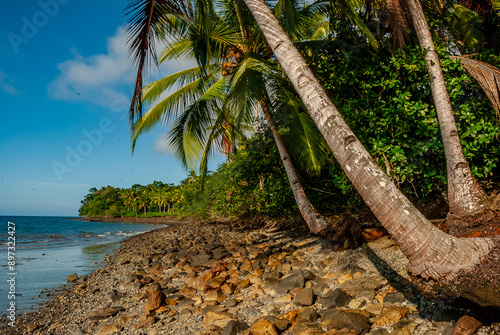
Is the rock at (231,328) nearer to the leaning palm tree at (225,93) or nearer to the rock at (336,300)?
the rock at (336,300)

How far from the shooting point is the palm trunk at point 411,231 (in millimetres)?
2566

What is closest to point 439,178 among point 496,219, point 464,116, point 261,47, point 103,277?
point 464,116

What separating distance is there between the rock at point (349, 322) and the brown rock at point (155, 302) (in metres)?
2.75

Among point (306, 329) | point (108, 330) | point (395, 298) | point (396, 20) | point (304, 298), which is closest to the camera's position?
point (306, 329)

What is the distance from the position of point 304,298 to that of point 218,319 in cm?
115

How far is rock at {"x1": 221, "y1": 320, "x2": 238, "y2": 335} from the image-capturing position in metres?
3.62

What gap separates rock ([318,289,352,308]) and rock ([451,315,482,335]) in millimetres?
1310

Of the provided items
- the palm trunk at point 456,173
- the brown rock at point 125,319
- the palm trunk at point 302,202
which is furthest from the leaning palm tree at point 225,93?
the brown rock at point 125,319

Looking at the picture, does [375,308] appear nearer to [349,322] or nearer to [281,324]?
[349,322]

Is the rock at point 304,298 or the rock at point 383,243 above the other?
the rock at point 383,243

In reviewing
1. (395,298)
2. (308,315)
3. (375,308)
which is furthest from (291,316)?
(395,298)

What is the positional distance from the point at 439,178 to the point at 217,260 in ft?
15.9

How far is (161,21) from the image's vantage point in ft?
17.5

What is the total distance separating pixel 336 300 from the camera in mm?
3863
